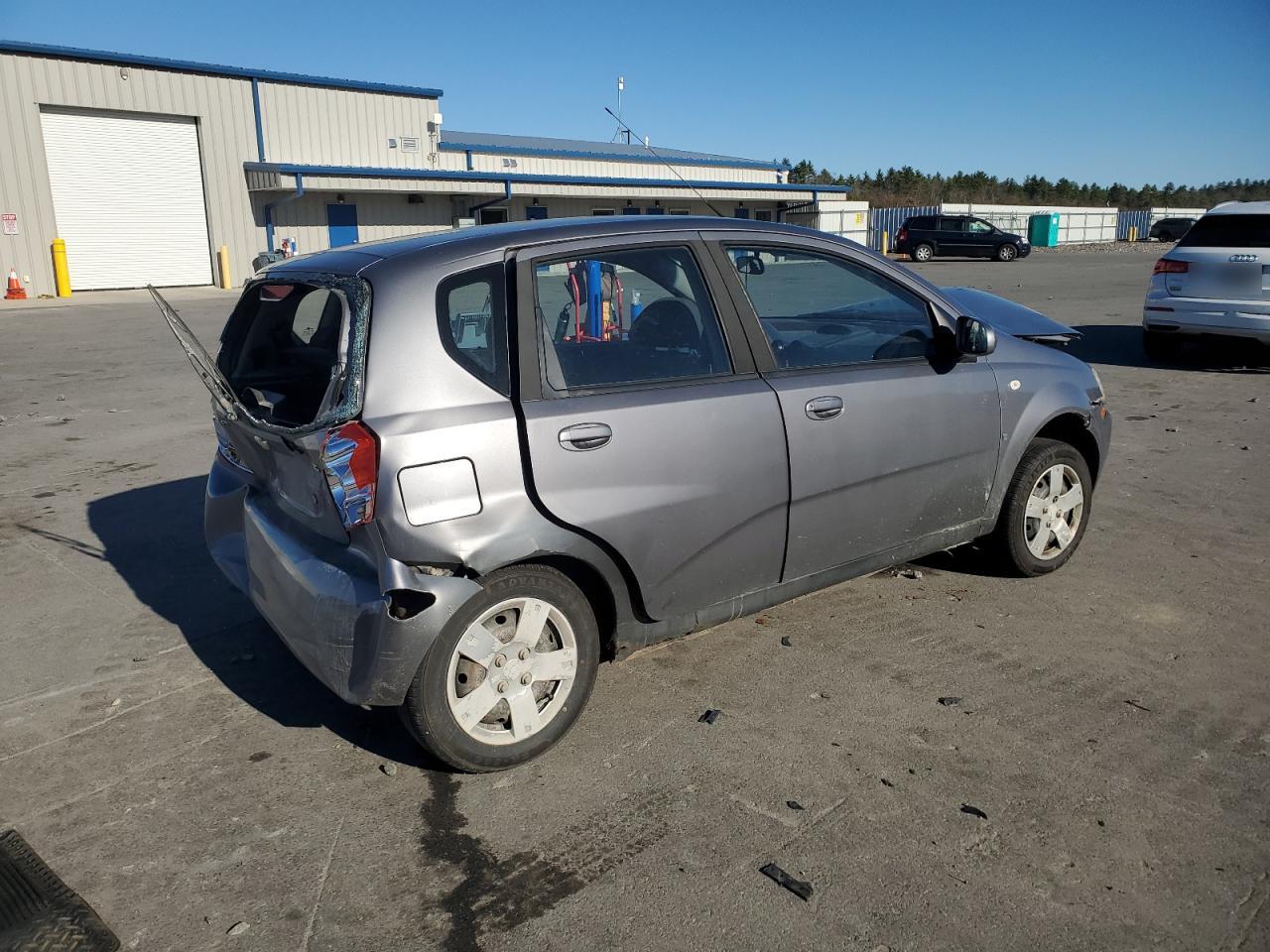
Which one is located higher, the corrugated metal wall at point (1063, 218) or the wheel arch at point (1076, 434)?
the corrugated metal wall at point (1063, 218)

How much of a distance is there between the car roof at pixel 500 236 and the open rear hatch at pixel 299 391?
3.9 inches

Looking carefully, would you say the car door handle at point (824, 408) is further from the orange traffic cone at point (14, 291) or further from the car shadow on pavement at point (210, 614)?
the orange traffic cone at point (14, 291)

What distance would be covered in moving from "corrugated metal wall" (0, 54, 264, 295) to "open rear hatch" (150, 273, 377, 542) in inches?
1090

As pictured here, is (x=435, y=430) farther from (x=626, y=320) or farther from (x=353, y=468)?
(x=626, y=320)

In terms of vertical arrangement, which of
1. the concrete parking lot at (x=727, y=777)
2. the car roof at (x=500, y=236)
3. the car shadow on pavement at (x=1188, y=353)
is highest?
the car roof at (x=500, y=236)

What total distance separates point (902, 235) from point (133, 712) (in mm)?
40256

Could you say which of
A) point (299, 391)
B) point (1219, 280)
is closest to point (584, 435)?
point (299, 391)

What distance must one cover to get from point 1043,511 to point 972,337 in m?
1.11

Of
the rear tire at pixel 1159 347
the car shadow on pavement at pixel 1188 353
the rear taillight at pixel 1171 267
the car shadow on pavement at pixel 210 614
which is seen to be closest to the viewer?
the car shadow on pavement at pixel 210 614

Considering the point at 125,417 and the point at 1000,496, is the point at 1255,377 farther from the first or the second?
the point at 125,417

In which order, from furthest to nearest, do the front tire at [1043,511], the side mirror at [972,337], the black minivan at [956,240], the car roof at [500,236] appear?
the black minivan at [956,240] < the front tire at [1043,511] < the side mirror at [972,337] < the car roof at [500,236]

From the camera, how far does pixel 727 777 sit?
3.23 metres

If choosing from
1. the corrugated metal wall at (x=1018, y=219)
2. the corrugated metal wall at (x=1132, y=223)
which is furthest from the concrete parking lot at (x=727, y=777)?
the corrugated metal wall at (x=1132, y=223)

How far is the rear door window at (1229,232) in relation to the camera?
33.5 ft
